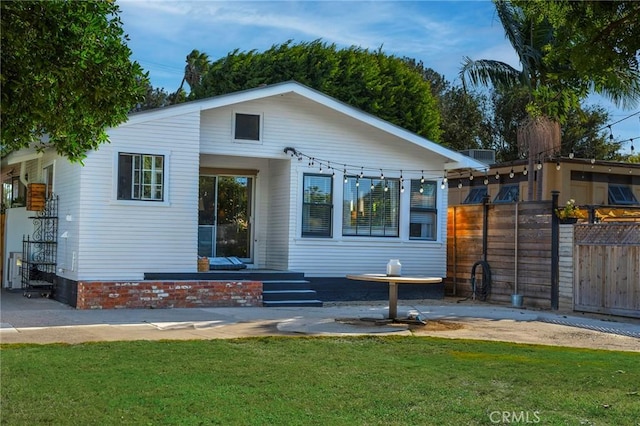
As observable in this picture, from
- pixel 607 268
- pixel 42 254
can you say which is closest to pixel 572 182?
pixel 607 268

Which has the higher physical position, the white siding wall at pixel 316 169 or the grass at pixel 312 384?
the white siding wall at pixel 316 169

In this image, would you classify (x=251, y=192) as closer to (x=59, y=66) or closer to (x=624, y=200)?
(x=59, y=66)

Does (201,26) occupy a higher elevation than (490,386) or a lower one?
higher

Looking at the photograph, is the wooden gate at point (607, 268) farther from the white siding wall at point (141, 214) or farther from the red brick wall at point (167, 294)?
the white siding wall at point (141, 214)

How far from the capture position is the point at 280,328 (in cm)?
1033

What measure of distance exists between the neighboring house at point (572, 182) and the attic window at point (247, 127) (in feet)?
29.6

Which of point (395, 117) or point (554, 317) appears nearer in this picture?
point (554, 317)

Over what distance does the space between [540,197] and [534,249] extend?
18.2 ft

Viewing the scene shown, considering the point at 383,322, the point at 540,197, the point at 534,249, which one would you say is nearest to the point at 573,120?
the point at 540,197

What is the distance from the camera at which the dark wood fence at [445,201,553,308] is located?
47.1 feet

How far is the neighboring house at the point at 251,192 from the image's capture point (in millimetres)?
13695

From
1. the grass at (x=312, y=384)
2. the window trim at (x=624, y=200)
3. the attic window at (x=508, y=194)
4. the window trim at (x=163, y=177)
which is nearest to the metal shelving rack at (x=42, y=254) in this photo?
the window trim at (x=163, y=177)

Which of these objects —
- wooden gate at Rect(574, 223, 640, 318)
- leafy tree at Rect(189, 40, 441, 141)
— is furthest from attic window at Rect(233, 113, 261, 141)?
leafy tree at Rect(189, 40, 441, 141)

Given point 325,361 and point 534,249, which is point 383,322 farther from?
point 534,249
